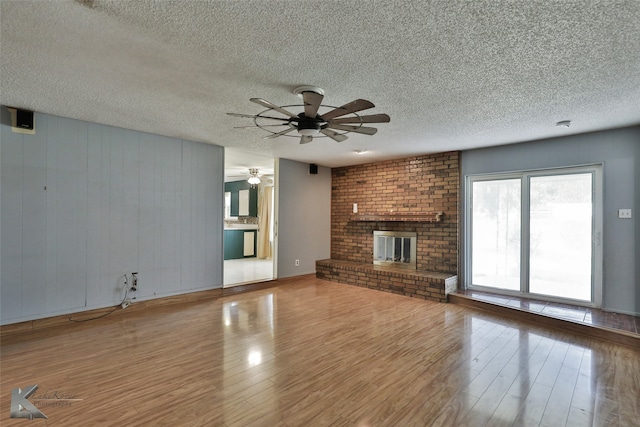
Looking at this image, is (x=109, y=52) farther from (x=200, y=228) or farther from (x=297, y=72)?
(x=200, y=228)

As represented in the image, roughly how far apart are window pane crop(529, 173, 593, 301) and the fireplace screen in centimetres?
191

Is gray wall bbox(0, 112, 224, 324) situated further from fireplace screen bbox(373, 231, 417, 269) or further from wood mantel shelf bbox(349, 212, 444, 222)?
fireplace screen bbox(373, 231, 417, 269)

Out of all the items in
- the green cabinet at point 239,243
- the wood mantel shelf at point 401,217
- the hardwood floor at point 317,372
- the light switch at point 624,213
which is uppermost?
the light switch at point 624,213

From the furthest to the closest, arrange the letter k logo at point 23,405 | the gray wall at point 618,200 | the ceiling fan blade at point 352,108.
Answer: the gray wall at point 618,200 < the ceiling fan blade at point 352,108 < the letter k logo at point 23,405

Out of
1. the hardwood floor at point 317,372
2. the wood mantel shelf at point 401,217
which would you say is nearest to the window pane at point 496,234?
the wood mantel shelf at point 401,217

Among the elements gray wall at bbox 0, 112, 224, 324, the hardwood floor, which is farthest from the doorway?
the hardwood floor

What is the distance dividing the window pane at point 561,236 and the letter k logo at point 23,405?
574cm

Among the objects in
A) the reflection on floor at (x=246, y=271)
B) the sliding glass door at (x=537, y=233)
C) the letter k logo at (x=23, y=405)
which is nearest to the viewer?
the letter k logo at (x=23, y=405)

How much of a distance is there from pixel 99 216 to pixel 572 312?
626 cm

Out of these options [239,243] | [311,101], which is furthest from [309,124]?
[239,243]

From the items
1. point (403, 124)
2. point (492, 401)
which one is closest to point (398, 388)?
point (492, 401)

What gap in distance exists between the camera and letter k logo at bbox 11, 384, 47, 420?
198 cm

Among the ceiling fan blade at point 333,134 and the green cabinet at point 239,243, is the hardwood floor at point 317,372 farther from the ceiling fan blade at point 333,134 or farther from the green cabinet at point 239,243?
the green cabinet at point 239,243

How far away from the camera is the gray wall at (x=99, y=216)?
11.3 feet
